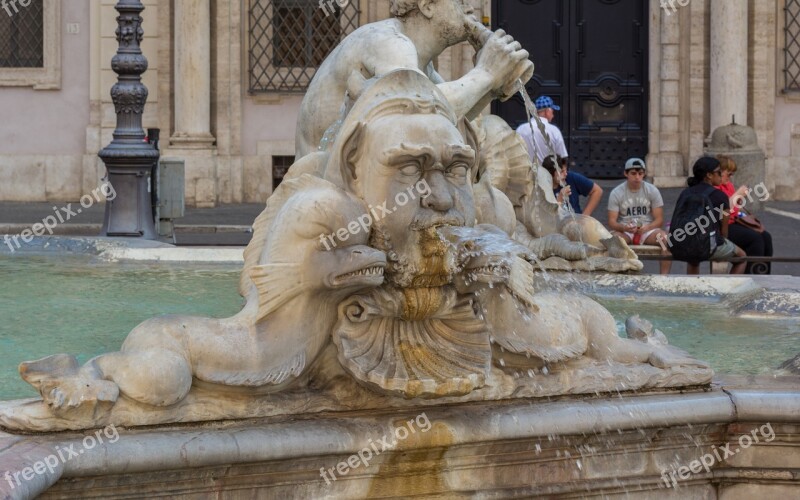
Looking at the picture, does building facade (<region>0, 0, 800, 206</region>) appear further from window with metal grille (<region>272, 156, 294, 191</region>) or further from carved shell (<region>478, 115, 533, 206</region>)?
carved shell (<region>478, 115, 533, 206</region>)

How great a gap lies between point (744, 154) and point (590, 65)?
316 cm

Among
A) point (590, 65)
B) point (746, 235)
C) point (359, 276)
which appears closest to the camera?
point (359, 276)

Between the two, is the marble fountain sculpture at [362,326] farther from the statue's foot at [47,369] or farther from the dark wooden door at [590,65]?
the dark wooden door at [590,65]

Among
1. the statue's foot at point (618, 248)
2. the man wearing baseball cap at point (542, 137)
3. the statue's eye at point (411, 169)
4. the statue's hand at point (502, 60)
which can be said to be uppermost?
the man wearing baseball cap at point (542, 137)

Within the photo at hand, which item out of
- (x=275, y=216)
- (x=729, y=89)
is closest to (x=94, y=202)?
(x=729, y=89)

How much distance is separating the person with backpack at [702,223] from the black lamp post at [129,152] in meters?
3.59

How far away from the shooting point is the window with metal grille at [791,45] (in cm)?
1859

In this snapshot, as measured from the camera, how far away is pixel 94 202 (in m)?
18.1

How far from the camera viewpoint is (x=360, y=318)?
3539 mm

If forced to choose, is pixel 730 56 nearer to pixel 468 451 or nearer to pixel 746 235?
pixel 746 235

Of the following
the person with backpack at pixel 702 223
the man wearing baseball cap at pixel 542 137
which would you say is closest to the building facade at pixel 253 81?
the man wearing baseball cap at pixel 542 137

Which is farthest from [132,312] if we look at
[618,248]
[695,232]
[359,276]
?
[695,232]

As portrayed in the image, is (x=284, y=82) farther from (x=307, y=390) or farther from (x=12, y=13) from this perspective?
(x=307, y=390)

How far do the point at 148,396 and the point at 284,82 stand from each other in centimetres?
1528
